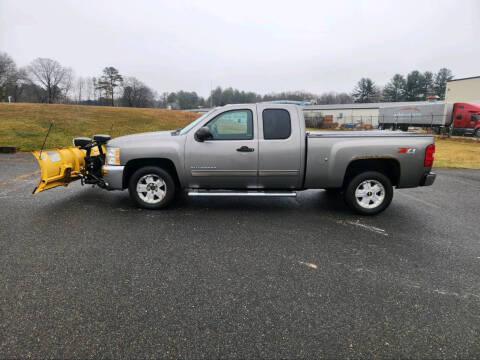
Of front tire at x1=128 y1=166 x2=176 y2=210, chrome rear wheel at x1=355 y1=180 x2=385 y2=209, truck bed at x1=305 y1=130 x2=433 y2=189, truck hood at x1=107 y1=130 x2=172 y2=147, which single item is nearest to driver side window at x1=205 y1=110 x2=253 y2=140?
truck hood at x1=107 y1=130 x2=172 y2=147

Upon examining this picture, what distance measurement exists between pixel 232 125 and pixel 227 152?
0.50 m

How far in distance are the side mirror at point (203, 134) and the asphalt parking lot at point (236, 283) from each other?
134cm

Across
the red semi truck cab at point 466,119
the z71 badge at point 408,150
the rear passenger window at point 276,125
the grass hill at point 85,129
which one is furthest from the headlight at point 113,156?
the red semi truck cab at point 466,119

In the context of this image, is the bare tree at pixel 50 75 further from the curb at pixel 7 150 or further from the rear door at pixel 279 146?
the rear door at pixel 279 146

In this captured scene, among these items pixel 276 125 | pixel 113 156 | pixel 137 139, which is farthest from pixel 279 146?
pixel 113 156

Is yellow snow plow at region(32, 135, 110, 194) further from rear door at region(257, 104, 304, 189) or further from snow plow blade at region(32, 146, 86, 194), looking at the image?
rear door at region(257, 104, 304, 189)

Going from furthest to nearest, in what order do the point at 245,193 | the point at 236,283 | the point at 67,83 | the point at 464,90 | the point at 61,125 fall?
the point at 67,83
the point at 464,90
the point at 61,125
the point at 245,193
the point at 236,283

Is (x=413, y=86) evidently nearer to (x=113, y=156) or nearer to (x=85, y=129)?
(x=85, y=129)

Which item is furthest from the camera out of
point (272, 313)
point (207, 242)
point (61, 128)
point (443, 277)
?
point (61, 128)

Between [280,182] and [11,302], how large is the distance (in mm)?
3968

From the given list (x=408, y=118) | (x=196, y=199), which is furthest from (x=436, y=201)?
(x=408, y=118)

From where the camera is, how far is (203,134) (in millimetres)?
5043

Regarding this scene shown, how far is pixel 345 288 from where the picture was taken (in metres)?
3.07

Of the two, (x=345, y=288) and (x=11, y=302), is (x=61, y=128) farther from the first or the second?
(x=345, y=288)
